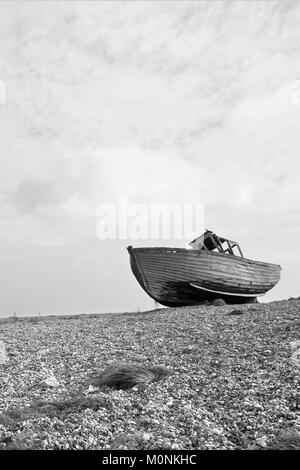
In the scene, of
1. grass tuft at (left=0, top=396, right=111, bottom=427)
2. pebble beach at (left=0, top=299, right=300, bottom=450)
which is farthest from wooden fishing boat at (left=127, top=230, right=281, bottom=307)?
grass tuft at (left=0, top=396, right=111, bottom=427)

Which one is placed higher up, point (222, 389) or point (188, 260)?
point (188, 260)

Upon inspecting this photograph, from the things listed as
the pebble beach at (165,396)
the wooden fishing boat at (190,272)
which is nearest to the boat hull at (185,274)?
the wooden fishing boat at (190,272)

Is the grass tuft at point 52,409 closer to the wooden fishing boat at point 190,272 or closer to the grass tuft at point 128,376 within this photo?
the grass tuft at point 128,376

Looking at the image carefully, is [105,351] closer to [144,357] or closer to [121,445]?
[144,357]

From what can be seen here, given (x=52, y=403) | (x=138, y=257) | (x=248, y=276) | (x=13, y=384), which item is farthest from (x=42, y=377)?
(x=248, y=276)

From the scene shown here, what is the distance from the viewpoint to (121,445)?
18.5 ft

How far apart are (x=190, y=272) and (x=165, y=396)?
24.1m

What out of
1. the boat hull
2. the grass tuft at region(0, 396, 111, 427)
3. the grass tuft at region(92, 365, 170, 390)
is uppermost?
the boat hull

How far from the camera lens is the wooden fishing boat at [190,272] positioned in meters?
31.4

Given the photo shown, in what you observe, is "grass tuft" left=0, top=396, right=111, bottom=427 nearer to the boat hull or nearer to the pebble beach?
the pebble beach

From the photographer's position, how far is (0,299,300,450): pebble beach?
5.88 metres
